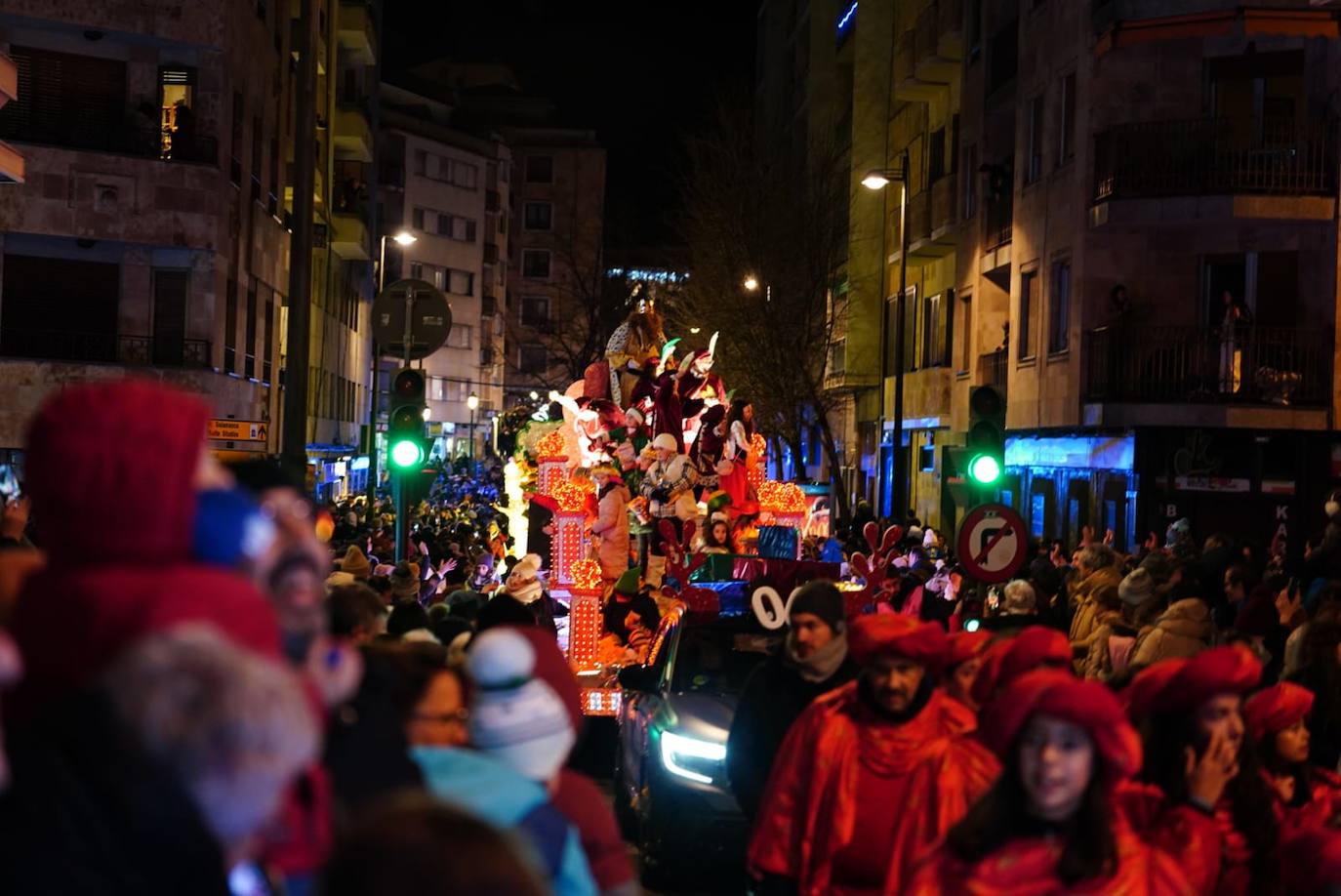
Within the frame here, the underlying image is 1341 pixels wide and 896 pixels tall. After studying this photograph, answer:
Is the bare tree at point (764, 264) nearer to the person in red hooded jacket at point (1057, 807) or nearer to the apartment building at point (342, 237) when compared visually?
the apartment building at point (342, 237)

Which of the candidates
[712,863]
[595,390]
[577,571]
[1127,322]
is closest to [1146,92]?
[1127,322]

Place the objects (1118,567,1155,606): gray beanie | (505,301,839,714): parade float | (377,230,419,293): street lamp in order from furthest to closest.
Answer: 1. (377,230,419,293): street lamp
2. (505,301,839,714): parade float
3. (1118,567,1155,606): gray beanie

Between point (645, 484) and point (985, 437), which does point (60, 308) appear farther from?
point (985, 437)

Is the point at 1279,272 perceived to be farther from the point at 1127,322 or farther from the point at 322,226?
the point at 322,226

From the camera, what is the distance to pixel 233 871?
3117 mm

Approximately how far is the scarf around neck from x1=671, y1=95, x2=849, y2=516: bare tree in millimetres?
39185

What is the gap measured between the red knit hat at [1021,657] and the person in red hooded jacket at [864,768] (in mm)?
173

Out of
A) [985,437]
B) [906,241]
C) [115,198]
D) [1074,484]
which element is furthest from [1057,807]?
[906,241]

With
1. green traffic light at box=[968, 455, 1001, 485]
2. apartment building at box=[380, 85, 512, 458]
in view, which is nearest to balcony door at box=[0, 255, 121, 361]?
green traffic light at box=[968, 455, 1001, 485]

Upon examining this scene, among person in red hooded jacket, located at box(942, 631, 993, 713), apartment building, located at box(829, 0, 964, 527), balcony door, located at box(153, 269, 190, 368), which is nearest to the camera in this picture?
person in red hooded jacket, located at box(942, 631, 993, 713)

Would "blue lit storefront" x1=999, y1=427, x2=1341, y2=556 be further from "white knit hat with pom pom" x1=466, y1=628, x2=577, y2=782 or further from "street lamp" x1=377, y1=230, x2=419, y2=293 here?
"white knit hat with pom pom" x1=466, y1=628, x2=577, y2=782

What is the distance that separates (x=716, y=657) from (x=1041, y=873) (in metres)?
7.83

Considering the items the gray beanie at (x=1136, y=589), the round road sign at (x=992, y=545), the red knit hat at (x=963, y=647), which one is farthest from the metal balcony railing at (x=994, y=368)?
the red knit hat at (x=963, y=647)

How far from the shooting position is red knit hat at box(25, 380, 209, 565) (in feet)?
10.2
